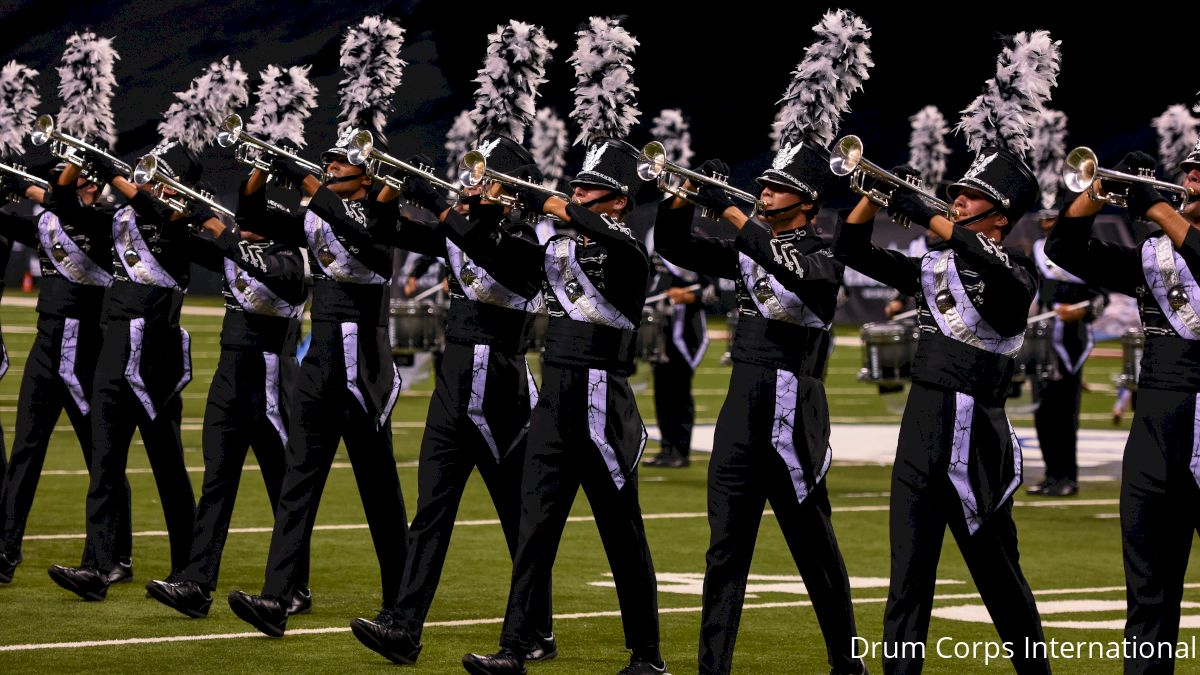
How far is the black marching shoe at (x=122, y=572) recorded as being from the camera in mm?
8578

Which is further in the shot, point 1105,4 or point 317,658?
point 1105,4

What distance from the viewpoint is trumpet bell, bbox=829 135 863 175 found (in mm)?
5926

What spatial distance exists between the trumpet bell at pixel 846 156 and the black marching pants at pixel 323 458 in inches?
93.8

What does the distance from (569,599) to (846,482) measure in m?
5.11

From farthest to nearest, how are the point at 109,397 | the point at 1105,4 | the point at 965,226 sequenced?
the point at 1105,4
the point at 109,397
the point at 965,226

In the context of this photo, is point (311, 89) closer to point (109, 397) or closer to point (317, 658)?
point (109, 397)

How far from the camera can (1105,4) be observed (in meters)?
25.7

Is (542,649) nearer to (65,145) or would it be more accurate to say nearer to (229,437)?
(229,437)


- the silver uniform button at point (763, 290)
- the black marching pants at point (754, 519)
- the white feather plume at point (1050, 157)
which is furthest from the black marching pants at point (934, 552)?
the white feather plume at point (1050, 157)

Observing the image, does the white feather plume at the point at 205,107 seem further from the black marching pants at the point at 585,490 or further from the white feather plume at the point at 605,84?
the black marching pants at the point at 585,490

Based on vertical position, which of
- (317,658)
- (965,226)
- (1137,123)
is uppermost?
(1137,123)

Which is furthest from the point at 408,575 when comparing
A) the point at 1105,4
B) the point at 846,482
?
the point at 1105,4

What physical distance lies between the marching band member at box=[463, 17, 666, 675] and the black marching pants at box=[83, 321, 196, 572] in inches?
86.2

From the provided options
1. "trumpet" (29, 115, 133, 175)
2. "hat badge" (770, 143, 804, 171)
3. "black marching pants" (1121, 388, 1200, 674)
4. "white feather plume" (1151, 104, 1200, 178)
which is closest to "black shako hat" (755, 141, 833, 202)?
"hat badge" (770, 143, 804, 171)
